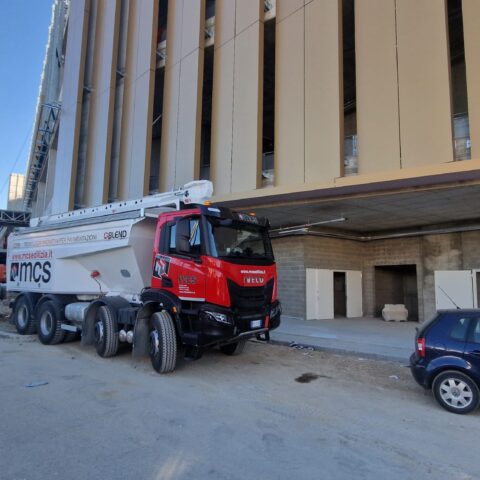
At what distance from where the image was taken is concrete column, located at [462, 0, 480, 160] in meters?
9.38

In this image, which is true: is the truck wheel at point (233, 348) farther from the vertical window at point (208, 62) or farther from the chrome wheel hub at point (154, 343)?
the vertical window at point (208, 62)

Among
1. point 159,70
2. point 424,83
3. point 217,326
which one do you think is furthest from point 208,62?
point 217,326

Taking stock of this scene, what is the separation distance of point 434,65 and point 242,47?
712cm

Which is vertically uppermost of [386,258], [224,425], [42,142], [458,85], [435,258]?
[42,142]

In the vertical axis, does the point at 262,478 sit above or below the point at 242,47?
below

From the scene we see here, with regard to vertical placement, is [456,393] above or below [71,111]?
below

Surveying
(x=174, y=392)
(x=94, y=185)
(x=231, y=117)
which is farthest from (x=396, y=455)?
(x=94, y=185)

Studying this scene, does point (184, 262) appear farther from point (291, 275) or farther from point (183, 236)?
point (291, 275)

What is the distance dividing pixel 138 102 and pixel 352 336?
14007 mm

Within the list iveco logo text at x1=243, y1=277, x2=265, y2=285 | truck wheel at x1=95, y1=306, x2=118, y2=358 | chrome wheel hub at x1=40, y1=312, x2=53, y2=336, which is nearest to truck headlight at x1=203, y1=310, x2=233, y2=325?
iveco logo text at x1=243, y1=277, x2=265, y2=285

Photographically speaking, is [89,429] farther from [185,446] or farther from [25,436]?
[185,446]

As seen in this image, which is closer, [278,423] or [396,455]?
[396,455]

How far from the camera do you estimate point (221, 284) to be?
7066 mm

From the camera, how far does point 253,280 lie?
7707 mm
